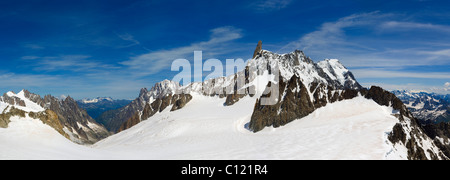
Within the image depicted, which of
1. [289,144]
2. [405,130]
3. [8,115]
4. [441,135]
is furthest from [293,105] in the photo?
[8,115]

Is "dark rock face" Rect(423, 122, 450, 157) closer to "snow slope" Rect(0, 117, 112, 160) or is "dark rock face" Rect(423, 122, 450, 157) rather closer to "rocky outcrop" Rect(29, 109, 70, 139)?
"snow slope" Rect(0, 117, 112, 160)

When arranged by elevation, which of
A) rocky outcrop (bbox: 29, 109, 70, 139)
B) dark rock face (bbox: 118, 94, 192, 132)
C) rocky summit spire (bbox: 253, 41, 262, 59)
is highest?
rocky summit spire (bbox: 253, 41, 262, 59)

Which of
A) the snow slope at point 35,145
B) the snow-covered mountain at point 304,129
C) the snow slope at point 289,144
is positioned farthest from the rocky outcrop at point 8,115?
the snow-covered mountain at point 304,129

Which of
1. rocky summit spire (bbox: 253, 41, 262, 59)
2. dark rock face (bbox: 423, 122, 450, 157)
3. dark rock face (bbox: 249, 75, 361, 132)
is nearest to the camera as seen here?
dark rock face (bbox: 423, 122, 450, 157)

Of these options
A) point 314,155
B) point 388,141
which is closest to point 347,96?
point 388,141

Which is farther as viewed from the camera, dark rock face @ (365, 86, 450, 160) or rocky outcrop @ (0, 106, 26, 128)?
dark rock face @ (365, 86, 450, 160)

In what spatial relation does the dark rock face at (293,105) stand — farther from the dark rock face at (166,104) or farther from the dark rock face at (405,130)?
the dark rock face at (166,104)

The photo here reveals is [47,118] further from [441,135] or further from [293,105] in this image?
[441,135]

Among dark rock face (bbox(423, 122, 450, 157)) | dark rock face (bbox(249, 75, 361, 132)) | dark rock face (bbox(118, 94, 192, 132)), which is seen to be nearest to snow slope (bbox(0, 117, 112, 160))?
dark rock face (bbox(249, 75, 361, 132))

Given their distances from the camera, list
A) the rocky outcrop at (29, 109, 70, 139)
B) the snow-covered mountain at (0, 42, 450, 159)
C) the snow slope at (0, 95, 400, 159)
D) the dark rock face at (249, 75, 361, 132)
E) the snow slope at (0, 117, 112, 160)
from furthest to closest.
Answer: the dark rock face at (249, 75, 361, 132)
the rocky outcrop at (29, 109, 70, 139)
the snow-covered mountain at (0, 42, 450, 159)
the snow slope at (0, 95, 400, 159)
the snow slope at (0, 117, 112, 160)

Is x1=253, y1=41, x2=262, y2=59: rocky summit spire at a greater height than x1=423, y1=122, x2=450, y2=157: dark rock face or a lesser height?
greater

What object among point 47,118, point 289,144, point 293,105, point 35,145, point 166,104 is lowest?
point 289,144

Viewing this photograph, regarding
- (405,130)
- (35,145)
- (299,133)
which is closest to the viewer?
(35,145)
